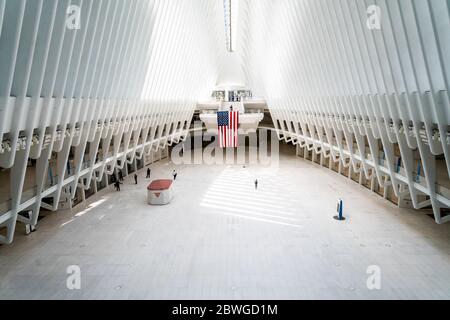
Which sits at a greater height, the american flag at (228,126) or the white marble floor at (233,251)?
the american flag at (228,126)

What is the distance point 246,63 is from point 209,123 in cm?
1169

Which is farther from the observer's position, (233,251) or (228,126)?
(228,126)

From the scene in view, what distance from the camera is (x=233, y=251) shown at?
477 inches

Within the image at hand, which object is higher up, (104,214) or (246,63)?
(246,63)

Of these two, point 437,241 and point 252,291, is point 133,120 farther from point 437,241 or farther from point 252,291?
point 437,241

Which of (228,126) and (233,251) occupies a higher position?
(228,126)

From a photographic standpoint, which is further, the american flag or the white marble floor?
the american flag

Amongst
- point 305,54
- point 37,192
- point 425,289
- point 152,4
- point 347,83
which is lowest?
point 425,289

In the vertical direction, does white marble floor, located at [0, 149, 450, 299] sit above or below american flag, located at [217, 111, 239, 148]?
below

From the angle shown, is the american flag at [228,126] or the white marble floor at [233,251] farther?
the american flag at [228,126]

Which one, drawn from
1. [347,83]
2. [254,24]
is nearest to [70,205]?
[347,83]

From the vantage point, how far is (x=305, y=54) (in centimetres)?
1830

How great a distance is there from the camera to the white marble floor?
9617mm

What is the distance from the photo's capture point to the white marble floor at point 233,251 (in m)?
9.62
